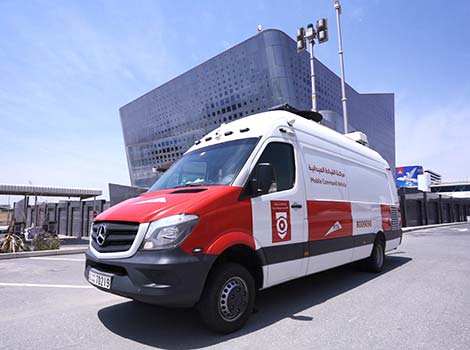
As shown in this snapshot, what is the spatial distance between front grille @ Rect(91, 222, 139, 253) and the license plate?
26 centimetres

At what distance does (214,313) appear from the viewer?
322 centimetres

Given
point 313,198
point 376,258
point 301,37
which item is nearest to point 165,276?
point 313,198

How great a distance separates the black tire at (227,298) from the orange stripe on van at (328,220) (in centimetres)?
140

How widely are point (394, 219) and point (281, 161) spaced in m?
5.00

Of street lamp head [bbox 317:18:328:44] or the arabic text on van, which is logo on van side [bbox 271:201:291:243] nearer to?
the arabic text on van

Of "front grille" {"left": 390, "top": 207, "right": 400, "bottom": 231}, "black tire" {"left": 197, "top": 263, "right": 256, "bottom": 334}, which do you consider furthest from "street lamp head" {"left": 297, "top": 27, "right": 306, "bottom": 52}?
"black tire" {"left": 197, "top": 263, "right": 256, "bottom": 334}

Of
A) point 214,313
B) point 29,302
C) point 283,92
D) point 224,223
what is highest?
point 283,92

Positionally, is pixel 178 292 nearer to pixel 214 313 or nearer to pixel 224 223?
pixel 214 313

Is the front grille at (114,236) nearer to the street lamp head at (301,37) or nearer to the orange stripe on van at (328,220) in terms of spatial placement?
the orange stripe on van at (328,220)

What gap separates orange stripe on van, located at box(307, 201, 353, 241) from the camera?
4.56m

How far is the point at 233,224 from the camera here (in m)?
3.45

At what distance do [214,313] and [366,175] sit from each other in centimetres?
481

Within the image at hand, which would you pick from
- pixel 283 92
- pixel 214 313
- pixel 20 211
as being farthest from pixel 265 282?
pixel 283 92

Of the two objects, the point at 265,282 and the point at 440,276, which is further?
the point at 440,276
